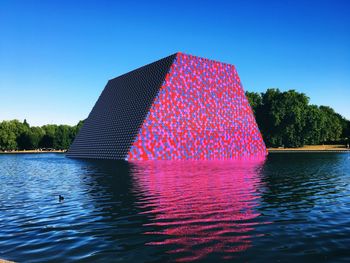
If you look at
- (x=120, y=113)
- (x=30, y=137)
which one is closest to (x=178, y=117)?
(x=120, y=113)

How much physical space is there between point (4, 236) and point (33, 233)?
65 cm

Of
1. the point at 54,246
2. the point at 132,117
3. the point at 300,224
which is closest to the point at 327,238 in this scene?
the point at 300,224

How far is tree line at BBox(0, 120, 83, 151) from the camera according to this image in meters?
115

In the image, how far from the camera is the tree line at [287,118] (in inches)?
3602

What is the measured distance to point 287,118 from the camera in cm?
9138

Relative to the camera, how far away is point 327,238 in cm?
807

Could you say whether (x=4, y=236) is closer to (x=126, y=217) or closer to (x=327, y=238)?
(x=126, y=217)

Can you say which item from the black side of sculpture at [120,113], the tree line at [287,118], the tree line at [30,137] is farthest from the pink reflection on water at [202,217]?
the tree line at [30,137]

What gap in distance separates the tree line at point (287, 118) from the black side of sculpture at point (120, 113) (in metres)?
44.0

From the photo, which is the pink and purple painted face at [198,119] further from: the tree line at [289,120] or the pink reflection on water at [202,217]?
the tree line at [289,120]

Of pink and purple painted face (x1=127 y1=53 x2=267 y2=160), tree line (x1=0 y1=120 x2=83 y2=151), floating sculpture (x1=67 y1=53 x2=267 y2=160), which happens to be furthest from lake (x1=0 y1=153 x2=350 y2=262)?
tree line (x1=0 y1=120 x2=83 y2=151)

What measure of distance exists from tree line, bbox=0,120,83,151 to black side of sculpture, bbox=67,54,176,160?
56.0m

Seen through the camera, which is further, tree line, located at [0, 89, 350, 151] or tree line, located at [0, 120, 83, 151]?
tree line, located at [0, 120, 83, 151]

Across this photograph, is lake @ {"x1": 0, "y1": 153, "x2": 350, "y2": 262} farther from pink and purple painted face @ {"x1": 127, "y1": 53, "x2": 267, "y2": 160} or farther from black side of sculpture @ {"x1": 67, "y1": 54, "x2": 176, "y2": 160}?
black side of sculpture @ {"x1": 67, "y1": 54, "x2": 176, "y2": 160}
